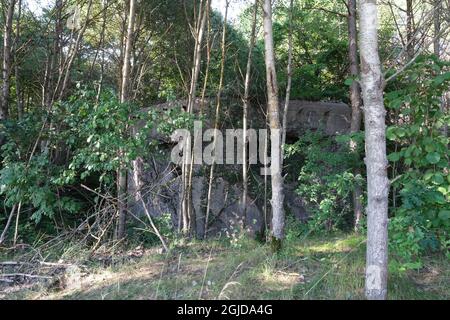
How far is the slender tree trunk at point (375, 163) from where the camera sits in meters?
2.96

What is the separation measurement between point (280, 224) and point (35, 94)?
9.52m

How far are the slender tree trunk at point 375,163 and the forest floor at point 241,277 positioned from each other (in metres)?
0.59

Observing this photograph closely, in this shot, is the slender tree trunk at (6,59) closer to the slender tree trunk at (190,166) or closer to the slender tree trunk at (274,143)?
the slender tree trunk at (190,166)

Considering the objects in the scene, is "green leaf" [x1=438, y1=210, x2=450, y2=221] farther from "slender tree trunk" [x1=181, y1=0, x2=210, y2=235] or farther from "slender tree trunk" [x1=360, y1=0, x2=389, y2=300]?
"slender tree trunk" [x1=181, y1=0, x2=210, y2=235]

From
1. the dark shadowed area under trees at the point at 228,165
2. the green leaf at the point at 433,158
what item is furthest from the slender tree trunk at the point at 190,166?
the green leaf at the point at 433,158

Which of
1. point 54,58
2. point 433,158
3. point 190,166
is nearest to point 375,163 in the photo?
point 433,158

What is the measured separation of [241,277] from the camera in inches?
161

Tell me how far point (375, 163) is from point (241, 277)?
190 cm

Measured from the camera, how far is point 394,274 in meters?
3.75

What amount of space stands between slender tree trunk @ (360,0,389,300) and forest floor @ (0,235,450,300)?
587mm

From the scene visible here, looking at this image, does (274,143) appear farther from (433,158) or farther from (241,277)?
(433,158)

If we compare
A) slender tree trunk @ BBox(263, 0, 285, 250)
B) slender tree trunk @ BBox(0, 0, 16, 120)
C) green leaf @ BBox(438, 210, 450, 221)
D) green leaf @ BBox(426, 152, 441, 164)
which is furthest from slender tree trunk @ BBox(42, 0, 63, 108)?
green leaf @ BBox(438, 210, 450, 221)
